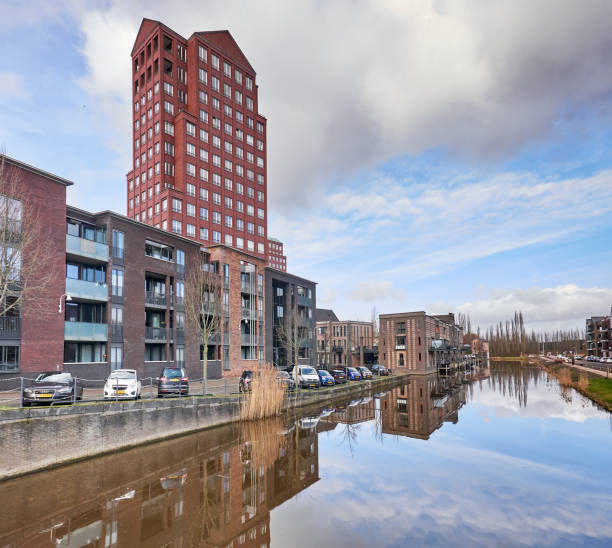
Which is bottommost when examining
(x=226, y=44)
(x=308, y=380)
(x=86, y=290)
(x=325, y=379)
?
(x=325, y=379)

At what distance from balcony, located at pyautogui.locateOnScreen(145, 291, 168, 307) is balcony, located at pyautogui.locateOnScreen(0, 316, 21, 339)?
37.6ft

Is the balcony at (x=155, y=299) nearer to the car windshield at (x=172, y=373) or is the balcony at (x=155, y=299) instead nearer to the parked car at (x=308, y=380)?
the car windshield at (x=172, y=373)

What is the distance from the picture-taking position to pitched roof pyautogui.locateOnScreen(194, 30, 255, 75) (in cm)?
6700

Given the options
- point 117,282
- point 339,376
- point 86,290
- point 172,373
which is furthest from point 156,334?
point 339,376

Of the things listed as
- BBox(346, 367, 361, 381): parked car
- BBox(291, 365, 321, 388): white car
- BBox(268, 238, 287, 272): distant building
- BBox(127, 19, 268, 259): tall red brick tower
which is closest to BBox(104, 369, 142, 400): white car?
BBox(291, 365, 321, 388): white car

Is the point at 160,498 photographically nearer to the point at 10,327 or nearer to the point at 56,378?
the point at 56,378

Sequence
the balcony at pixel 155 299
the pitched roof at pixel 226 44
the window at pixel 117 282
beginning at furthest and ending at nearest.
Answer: the pitched roof at pixel 226 44
the balcony at pixel 155 299
the window at pixel 117 282

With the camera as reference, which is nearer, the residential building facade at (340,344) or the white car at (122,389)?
the white car at (122,389)

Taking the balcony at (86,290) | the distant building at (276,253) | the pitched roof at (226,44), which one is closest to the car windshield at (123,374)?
the balcony at (86,290)

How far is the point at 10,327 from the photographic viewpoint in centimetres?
2541

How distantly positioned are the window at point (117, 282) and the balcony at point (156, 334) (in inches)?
184

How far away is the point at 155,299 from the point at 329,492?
2808 centimetres

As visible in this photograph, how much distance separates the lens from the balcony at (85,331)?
29.3 metres

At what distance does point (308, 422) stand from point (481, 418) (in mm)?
12082
